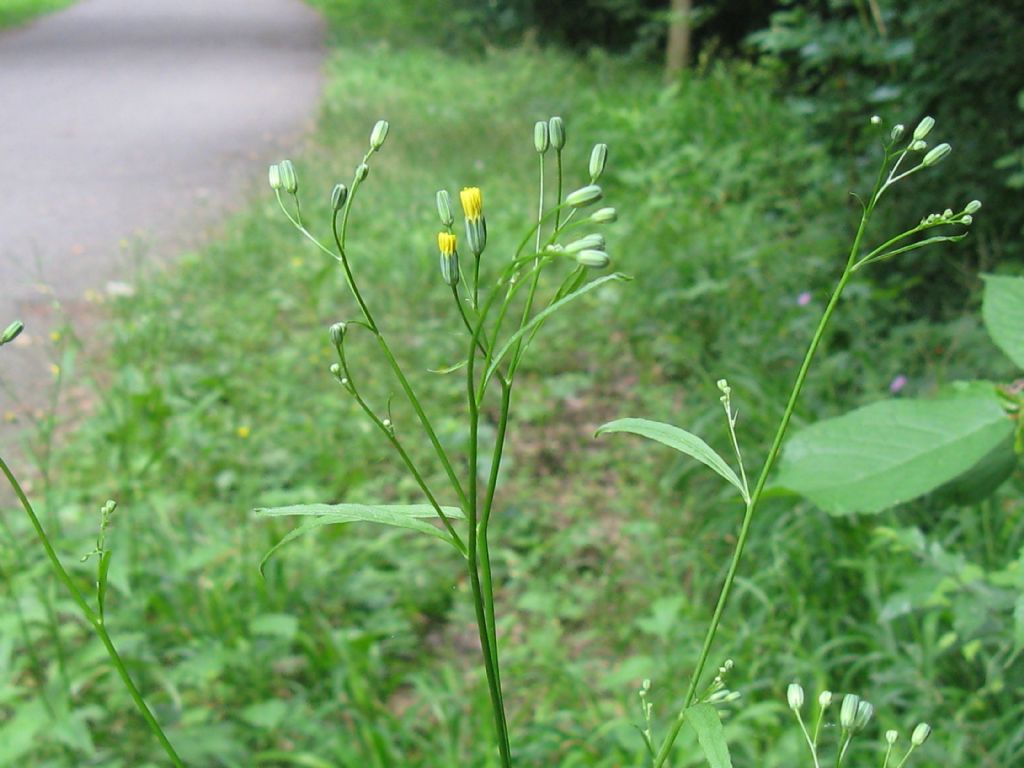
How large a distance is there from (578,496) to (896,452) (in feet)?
7.28

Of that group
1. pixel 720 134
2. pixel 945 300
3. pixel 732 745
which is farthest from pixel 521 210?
pixel 732 745

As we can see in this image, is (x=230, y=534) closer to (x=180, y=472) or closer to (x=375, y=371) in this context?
(x=180, y=472)

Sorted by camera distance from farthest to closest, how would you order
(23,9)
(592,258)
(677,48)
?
(23,9) → (677,48) → (592,258)

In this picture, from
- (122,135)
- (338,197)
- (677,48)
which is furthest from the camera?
(677,48)

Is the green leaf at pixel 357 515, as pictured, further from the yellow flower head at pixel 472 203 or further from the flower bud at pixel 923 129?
the flower bud at pixel 923 129

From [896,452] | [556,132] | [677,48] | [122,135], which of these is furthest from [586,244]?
[122,135]

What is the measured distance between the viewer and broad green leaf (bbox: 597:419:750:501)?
0.50 m

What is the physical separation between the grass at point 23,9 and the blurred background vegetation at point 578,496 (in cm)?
982

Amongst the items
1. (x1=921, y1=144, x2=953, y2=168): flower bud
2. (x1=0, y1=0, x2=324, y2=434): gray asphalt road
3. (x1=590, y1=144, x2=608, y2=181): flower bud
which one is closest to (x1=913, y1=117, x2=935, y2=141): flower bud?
(x1=921, y1=144, x2=953, y2=168): flower bud

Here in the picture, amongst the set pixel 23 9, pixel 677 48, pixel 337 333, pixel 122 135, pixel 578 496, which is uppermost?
pixel 337 333

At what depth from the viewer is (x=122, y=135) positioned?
25.0 ft

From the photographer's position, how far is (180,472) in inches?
120

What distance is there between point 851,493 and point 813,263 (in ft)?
9.99

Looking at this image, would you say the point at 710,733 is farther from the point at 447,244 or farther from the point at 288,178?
the point at 288,178
